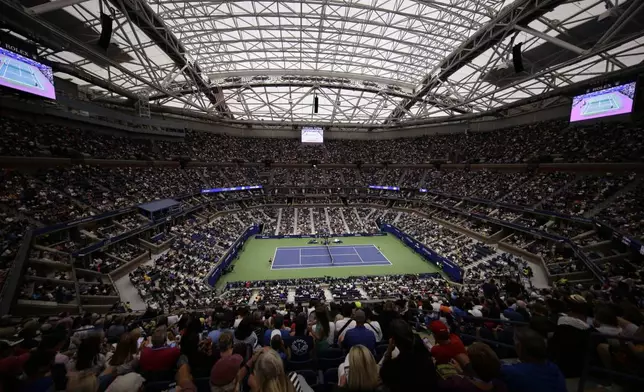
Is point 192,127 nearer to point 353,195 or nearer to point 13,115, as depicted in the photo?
point 13,115

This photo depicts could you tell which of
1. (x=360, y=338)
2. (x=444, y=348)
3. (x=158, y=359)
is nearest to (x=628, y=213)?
(x=444, y=348)

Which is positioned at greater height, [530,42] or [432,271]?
[530,42]

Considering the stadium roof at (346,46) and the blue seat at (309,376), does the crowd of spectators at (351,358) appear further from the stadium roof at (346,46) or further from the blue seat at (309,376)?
the stadium roof at (346,46)

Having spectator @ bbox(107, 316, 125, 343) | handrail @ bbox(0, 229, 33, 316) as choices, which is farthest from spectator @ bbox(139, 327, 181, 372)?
handrail @ bbox(0, 229, 33, 316)

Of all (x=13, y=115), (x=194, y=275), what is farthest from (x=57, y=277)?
(x=13, y=115)

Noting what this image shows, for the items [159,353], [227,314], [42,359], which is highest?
[42,359]

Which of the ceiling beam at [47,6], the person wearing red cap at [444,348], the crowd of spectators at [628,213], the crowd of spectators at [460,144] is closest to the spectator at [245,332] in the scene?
the person wearing red cap at [444,348]
